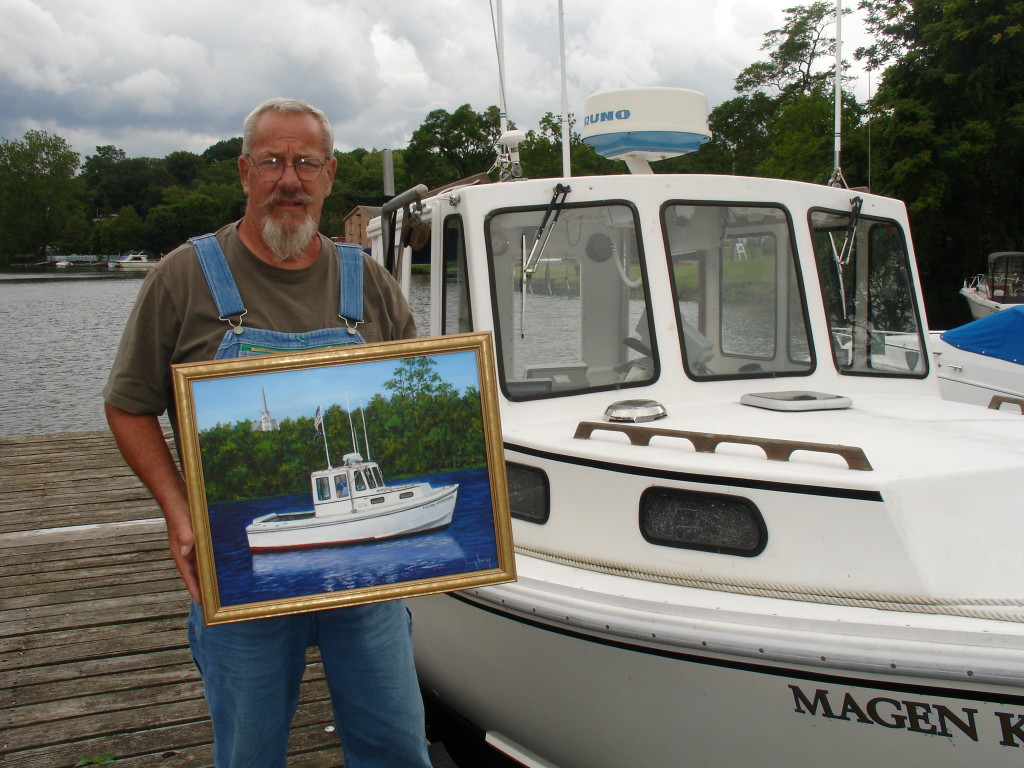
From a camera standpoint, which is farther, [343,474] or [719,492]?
[719,492]

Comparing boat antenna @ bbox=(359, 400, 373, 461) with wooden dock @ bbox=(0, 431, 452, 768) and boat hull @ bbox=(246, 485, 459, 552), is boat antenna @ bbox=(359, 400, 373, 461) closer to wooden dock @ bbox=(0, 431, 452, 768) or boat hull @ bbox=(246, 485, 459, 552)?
boat hull @ bbox=(246, 485, 459, 552)

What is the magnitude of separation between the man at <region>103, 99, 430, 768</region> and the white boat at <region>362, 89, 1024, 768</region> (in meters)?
0.77

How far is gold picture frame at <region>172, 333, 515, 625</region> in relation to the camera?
5.66 feet

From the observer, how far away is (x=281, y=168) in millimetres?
1883

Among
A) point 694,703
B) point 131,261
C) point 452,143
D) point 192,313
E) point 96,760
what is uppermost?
point 131,261

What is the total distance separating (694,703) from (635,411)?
3.26ft

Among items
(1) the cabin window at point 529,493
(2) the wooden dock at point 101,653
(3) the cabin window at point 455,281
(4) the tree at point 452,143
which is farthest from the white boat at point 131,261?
(1) the cabin window at point 529,493

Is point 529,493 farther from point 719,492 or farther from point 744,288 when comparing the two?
point 744,288

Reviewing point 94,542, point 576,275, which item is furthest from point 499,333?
point 94,542

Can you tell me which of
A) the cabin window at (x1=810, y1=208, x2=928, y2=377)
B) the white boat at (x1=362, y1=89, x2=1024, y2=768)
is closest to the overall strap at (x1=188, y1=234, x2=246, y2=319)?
the white boat at (x1=362, y1=89, x2=1024, y2=768)

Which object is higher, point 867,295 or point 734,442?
point 867,295

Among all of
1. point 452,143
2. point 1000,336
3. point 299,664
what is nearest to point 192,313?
point 299,664

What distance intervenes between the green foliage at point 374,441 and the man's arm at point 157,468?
0.18 meters

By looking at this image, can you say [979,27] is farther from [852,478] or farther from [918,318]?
[852,478]
